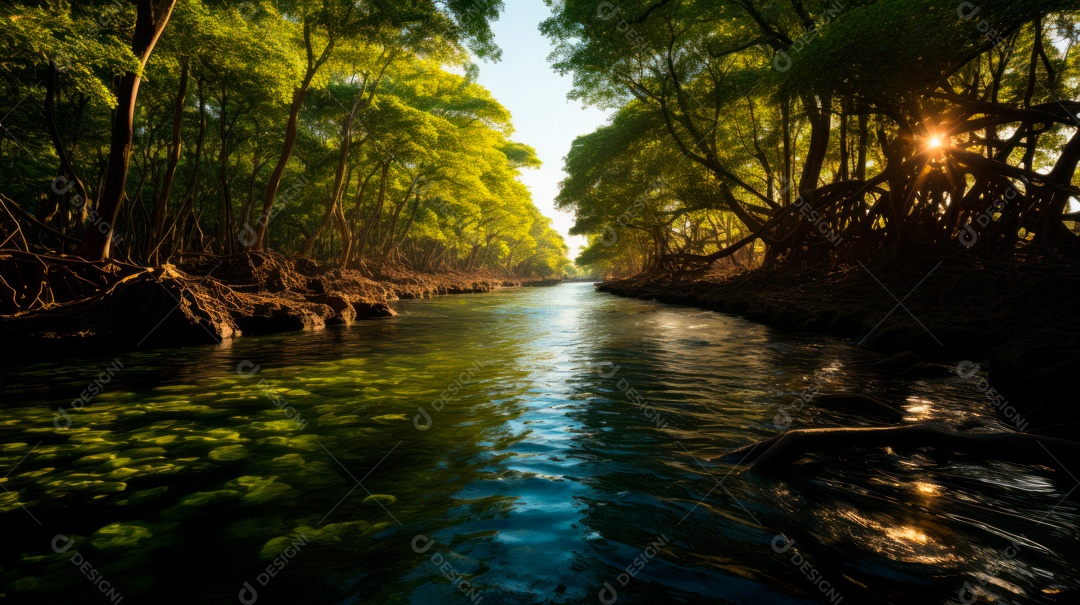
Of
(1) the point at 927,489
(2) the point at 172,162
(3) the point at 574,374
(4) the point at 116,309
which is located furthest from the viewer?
(2) the point at 172,162

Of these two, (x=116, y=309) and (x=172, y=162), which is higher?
(x=172, y=162)

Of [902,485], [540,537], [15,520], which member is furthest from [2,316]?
[902,485]

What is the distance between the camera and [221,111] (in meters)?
18.6

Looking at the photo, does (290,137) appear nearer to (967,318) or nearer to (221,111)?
(221,111)

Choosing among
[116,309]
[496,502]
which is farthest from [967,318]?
[116,309]

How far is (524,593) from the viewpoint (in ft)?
7.23

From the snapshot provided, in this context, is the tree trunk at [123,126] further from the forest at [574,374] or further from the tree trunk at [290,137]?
the tree trunk at [290,137]

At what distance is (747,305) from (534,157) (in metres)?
39.8

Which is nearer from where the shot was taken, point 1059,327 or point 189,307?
point 1059,327

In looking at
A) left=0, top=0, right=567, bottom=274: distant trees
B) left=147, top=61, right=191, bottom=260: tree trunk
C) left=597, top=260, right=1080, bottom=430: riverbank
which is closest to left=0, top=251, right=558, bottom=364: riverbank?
left=0, top=0, right=567, bottom=274: distant trees

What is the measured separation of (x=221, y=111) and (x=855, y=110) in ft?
71.2

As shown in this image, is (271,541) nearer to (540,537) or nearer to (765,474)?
(540,537)

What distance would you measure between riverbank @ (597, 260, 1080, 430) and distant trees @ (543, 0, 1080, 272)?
3.17 ft

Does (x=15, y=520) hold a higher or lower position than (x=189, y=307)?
lower
